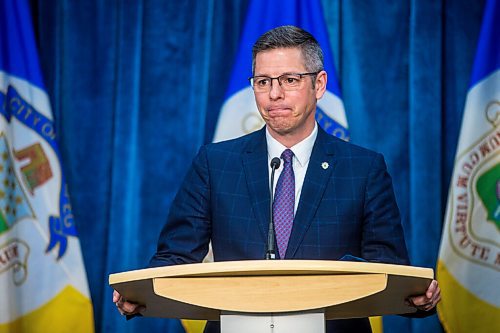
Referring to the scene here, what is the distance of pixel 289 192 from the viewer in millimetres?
2428

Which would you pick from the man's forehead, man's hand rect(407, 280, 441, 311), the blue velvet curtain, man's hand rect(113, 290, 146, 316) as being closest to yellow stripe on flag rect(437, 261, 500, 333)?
the blue velvet curtain

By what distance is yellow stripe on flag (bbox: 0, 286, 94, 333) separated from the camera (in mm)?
3955

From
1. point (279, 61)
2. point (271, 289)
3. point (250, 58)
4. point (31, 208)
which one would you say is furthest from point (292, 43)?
point (31, 208)

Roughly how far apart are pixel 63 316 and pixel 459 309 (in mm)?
1863

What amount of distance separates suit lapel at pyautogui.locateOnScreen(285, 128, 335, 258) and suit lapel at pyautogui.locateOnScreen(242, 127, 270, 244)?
3.4 inches

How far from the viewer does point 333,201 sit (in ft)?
8.07

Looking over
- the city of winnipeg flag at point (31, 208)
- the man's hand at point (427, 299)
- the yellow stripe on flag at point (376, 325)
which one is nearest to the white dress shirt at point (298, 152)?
the man's hand at point (427, 299)

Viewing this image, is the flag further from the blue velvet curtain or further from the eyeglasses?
the eyeglasses

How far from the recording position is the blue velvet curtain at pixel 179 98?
4.03 meters

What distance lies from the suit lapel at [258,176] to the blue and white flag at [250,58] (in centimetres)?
131

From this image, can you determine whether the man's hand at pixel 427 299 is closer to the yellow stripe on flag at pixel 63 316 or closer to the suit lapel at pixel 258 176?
the suit lapel at pixel 258 176

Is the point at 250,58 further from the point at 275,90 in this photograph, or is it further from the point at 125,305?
the point at 125,305

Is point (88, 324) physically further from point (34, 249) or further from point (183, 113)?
point (183, 113)

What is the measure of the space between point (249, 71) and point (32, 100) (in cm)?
106
